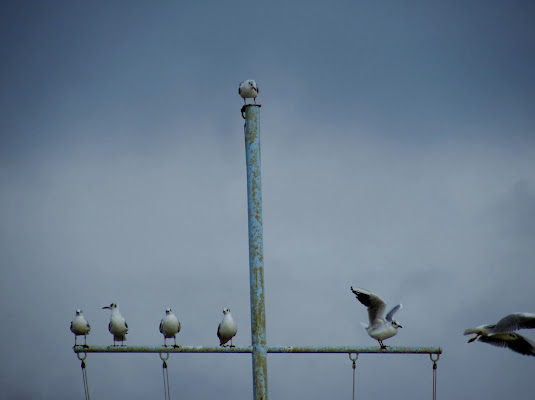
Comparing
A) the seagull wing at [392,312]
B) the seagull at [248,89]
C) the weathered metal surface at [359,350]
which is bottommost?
the weathered metal surface at [359,350]

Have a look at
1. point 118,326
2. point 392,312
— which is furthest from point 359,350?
point 118,326

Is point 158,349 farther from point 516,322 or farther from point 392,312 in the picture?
point 516,322

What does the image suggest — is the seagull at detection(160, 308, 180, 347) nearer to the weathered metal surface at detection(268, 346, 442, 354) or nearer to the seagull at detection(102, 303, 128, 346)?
the seagull at detection(102, 303, 128, 346)

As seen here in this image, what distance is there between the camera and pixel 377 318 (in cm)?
1866

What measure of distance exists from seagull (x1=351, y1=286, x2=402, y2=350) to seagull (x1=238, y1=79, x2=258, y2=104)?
5318 millimetres

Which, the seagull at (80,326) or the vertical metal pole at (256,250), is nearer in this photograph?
the vertical metal pole at (256,250)

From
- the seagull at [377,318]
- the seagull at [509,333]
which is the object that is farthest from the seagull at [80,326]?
the seagull at [509,333]

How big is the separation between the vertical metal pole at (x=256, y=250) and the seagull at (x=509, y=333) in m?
5.23

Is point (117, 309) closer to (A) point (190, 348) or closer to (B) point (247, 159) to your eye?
(A) point (190, 348)

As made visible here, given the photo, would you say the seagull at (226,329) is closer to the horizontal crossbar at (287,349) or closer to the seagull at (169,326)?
the seagull at (169,326)

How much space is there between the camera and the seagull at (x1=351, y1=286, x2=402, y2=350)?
18406 millimetres

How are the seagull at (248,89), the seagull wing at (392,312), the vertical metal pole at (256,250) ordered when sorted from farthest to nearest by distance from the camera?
the seagull wing at (392,312) < the seagull at (248,89) < the vertical metal pole at (256,250)

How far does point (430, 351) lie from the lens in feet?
51.7

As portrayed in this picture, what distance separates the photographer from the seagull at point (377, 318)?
18406mm
